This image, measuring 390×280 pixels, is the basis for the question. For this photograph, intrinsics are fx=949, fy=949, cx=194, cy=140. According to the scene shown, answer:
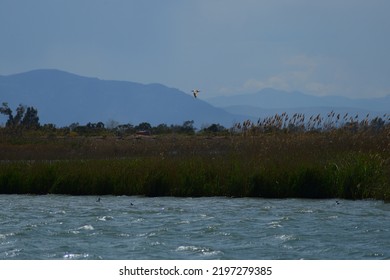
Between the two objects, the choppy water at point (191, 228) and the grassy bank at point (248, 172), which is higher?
the grassy bank at point (248, 172)

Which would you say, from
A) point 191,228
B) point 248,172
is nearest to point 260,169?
point 248,172

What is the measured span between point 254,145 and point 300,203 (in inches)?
201

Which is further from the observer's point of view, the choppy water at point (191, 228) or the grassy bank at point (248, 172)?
the grassy bank at point (248, 172)

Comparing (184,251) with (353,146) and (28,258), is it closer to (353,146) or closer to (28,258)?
(28,258)

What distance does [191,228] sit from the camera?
1822cm

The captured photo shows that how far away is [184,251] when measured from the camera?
15.6 metres

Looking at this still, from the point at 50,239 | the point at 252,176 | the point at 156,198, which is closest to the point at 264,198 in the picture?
the point at 252,176

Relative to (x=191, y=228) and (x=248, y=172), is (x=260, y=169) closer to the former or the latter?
(x=248, y=172)

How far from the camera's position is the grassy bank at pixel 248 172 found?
22656mm

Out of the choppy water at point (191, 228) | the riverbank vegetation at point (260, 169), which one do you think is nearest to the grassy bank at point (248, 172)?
the riverbank vegetation at point (260, 169)

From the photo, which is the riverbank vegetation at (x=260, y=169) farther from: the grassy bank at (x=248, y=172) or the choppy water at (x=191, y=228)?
the choppy water at (x=191, y=228)

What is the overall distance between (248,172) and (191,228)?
5.43m

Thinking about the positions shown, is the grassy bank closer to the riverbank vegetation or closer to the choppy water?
the riverbank vegetation

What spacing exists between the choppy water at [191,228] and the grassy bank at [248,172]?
62 cm
